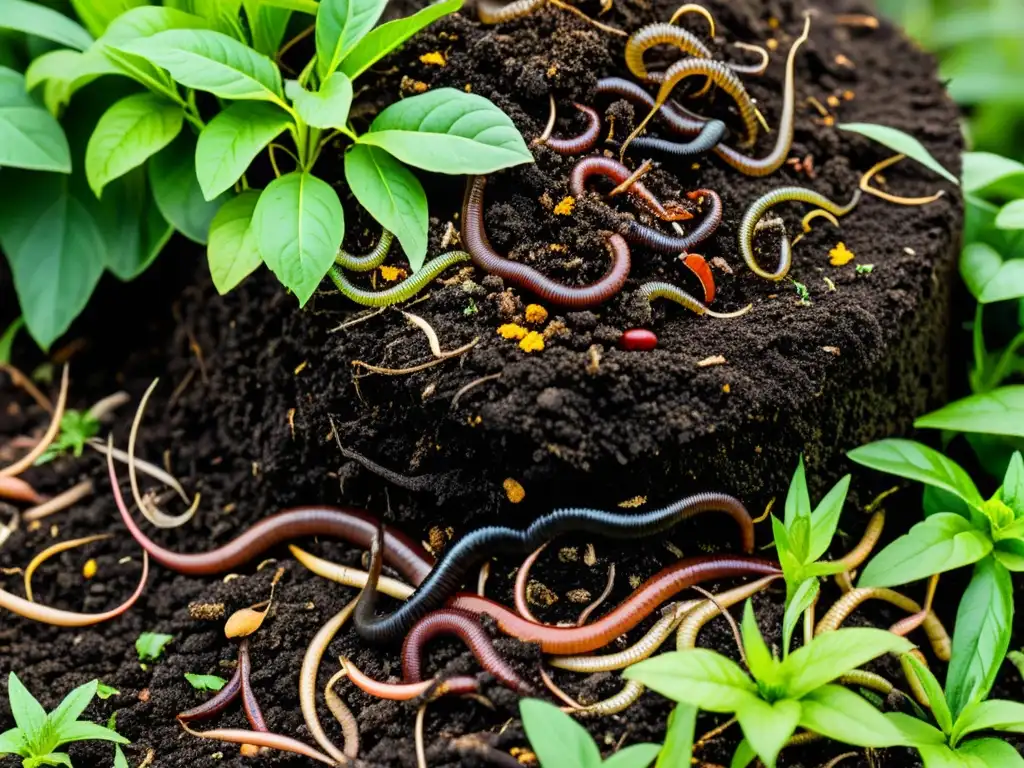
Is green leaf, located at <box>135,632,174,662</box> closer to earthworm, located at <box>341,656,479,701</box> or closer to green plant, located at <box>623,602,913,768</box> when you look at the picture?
earthworm, located at <box>341,656,479,701</box>

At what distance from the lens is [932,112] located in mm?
4086

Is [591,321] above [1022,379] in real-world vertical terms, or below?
above

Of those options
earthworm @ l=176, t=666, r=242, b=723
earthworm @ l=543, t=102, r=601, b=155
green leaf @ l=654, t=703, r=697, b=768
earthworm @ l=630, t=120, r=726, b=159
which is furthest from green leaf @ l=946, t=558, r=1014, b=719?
earthworm @ l=176, t=666, r=242, b=723

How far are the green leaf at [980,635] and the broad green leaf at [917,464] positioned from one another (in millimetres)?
245

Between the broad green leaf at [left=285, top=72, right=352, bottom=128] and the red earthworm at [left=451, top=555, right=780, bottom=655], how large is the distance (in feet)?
5.20

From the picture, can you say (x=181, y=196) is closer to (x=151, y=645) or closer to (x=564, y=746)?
(x=151, y=645)

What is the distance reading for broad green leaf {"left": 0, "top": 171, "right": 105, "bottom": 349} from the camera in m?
3.86

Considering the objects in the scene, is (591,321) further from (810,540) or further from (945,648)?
(945,648)

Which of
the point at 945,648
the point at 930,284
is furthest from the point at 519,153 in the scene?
the point at 945,648

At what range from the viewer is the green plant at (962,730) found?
2.47 meters

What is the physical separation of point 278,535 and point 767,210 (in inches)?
87.3

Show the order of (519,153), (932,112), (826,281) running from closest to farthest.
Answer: (519,153) < (826,281) < (932,112)

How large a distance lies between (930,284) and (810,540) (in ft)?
4.40

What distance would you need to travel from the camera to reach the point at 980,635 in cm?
271
